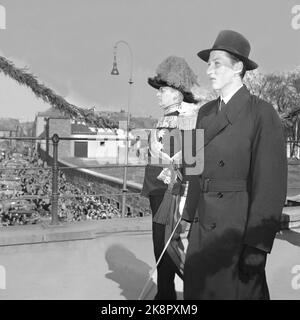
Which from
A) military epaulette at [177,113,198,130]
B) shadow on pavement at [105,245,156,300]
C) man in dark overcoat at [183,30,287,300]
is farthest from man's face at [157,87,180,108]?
shadow on pavement at [105,245,156,300]

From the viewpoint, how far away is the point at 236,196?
2.11 metres

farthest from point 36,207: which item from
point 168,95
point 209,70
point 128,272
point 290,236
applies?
point 209,70

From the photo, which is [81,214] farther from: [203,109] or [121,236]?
[203,109]

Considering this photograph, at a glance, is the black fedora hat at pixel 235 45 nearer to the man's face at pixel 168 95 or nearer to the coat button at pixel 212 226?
the coat button at pixel 212 226

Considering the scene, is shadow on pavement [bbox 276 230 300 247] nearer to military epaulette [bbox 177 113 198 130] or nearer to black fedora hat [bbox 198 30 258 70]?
military epaulette [bbox 177 113 198 130]

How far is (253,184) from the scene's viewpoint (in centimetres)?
207

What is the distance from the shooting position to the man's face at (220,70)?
222 centimetres

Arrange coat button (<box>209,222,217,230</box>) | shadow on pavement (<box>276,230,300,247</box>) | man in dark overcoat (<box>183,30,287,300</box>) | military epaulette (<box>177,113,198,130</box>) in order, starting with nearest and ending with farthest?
man in dark overcoat (<box>183,30,287,300</box>) < coat button (<box>209,222,217,230</box>) < military epaulette (<box>177,113,198,130</box>) < shadow on pavement (<box>276,230,300,247</box>)

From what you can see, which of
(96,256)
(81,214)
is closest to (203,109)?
(96,256)

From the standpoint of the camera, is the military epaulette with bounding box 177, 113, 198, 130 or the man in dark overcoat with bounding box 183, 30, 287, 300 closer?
the man in dark overcoat with bounding box 183, 30, 287, 300

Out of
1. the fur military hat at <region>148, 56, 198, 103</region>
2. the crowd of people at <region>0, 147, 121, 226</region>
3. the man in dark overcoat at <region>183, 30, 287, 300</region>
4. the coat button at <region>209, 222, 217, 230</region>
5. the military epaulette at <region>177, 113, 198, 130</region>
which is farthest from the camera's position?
the crowd of people at <region>0, 147, 121, 226</region>

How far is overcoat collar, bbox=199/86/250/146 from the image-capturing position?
7.09 feet

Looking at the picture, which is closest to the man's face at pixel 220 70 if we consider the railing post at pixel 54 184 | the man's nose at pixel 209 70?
the man's nose at pixel 209 70

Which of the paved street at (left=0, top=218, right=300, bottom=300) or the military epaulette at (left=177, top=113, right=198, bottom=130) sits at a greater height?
the military epaulette at (left=177, top=113, right=198, bottom=130)
